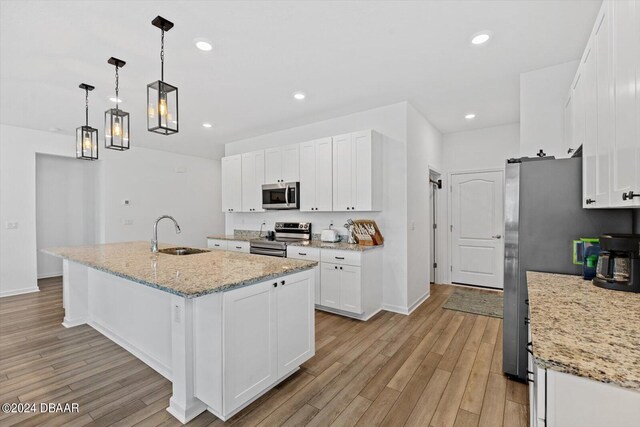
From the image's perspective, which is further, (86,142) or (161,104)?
(86,142)

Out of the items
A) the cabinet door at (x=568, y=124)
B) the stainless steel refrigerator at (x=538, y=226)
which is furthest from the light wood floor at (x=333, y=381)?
the cabinet door at (x=568, y=124)

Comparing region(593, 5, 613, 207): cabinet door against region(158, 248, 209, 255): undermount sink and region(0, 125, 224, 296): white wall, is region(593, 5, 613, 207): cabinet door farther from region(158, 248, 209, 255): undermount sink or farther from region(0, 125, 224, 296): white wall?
region(0, 125, 224, 296): white wall

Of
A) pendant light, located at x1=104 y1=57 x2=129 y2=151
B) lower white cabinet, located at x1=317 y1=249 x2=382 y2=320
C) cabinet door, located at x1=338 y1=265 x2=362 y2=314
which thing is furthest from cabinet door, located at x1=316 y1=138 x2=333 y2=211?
pendant light, located at x1=104 y1=57 x2=129 y2=151

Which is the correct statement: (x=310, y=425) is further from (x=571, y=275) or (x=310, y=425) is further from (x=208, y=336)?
(x=571, y=275)

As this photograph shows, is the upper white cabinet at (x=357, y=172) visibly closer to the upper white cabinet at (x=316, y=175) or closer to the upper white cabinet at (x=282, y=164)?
the upper white cabinet at (x=316, y=175)

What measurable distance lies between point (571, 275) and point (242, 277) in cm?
225

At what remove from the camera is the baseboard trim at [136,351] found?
2.36m

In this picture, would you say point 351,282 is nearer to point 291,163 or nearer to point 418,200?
point 418,200

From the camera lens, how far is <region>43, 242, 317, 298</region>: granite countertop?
172cm

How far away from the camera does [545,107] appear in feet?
9.63

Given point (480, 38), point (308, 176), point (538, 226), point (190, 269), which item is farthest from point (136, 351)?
point (480, 38)

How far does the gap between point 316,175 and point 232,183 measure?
2023 millimetres

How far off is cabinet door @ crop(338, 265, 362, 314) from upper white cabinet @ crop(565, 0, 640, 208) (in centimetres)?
221

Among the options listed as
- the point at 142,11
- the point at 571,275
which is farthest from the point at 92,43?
the point at 571,275
